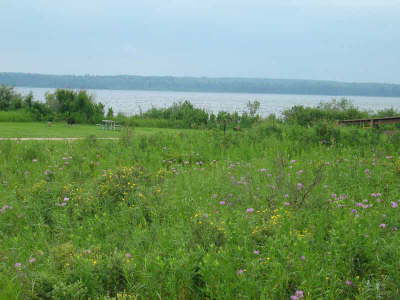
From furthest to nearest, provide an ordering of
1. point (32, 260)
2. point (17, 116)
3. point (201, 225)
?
point (17, 116)
point (201, 225)
point (32, 260)

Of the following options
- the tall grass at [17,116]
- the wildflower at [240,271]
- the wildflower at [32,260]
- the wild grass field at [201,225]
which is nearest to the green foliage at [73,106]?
the tall grass at [17,116]

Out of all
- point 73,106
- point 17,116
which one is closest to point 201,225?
point 17,116

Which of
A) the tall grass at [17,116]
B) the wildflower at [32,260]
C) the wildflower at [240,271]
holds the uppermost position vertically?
the tall grass at [17,116]

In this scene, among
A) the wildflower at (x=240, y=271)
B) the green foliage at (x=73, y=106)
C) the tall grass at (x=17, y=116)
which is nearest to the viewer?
the wildflower at (x=240, y=271)

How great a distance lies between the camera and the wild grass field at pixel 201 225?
4.20m

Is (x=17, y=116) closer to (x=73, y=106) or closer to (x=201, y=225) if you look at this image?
(x=73, y=106)

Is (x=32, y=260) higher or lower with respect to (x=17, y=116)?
lower

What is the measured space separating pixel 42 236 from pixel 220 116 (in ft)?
57.8

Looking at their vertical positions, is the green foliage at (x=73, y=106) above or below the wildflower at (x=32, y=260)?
above

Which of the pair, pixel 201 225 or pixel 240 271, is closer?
pixel 240 271

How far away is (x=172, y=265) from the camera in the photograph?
4.36m

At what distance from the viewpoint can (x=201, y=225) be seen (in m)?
5.11

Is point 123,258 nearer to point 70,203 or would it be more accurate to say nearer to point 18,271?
point 18,271

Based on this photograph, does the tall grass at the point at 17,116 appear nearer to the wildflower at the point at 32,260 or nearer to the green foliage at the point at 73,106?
the green foliage at the point at 73,106
